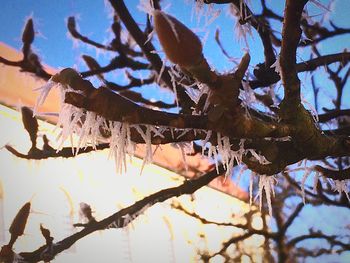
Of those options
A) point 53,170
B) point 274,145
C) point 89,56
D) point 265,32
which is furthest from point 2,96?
point 274,145

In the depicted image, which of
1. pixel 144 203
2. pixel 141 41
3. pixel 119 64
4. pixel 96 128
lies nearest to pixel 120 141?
pixel 96 128

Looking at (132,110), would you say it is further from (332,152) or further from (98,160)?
(98,160)

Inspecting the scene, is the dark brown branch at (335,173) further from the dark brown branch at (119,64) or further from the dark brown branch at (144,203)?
the dark brown branch at (119,64)

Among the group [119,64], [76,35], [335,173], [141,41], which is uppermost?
[76,35]

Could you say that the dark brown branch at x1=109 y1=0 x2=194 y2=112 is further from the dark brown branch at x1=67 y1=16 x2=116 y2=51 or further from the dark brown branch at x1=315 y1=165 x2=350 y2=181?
the dark brown branch at x1=67 y1=16 x2=116 y2=51

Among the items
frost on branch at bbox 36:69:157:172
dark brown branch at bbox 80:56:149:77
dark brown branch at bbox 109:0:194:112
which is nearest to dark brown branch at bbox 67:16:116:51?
dark brown branch at bbox 80:56:149:77

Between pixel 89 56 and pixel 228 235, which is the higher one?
pixel 89 56

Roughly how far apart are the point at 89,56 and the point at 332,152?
0.92m

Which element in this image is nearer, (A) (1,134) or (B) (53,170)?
(A) (1,134)

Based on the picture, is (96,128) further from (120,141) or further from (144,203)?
(144,203)

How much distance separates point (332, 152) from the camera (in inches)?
20.8

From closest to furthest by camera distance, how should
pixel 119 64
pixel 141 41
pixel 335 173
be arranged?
pixel 335 173 → pixel 141 41 → pixel 119 64

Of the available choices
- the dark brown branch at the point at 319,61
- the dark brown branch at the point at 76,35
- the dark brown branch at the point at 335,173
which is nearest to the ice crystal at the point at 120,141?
the dark brown branch at the point at 335,173

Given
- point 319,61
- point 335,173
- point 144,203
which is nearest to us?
point 335,173
